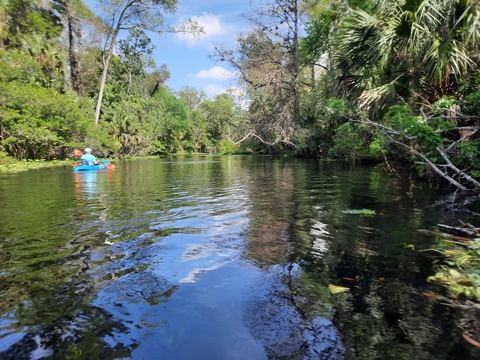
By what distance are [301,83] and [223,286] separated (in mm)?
28635

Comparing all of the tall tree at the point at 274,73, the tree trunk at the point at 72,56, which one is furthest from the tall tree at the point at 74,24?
the tall tree at the point at 274,73

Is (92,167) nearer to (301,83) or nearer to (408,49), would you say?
(408,49)

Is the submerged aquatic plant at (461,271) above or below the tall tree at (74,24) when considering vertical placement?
below

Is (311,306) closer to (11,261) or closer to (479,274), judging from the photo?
(479,274)

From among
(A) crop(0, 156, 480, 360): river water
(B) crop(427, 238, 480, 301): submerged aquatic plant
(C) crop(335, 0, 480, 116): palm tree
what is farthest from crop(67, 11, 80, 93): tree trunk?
(B) crop(427, 238, 480, 301): submerged aquatic plant

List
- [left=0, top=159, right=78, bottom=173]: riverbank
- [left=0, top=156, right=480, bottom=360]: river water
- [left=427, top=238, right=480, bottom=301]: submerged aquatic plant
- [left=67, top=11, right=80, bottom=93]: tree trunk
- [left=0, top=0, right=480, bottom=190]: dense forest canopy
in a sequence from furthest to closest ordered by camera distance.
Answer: [left=67, top=11, right=80, bottom=93]: tree trunk → [left=0, top=159, right=78, bottom=173]: riverbank → [left=0, top=0, right=480, bottom=190]: dense forest canopy → [left=427, top=238, right=480, bottom=301]: submerged aquatic plant → [left=0, top=156, right=480, bottom=360]: river water

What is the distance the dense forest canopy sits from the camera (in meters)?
8.04

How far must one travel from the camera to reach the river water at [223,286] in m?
2.40

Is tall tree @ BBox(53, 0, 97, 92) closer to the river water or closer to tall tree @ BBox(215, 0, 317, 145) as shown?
tall tree @ BBox(215, 0, 317, 145)

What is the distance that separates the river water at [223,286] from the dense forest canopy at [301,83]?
118 inches

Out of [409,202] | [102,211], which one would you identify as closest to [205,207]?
[102,211]

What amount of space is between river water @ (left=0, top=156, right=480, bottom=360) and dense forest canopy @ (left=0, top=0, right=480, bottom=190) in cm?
300

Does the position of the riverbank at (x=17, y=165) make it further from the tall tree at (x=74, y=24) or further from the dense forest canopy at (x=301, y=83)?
the tall tree at (x=74, y=24)

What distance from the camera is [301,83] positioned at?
1172 inches
